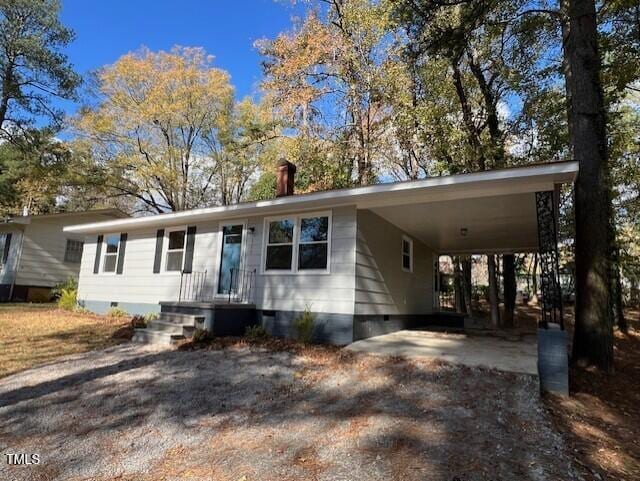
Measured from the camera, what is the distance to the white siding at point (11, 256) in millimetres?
16016

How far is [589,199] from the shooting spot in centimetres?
618

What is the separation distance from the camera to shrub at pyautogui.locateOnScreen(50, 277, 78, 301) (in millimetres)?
14609

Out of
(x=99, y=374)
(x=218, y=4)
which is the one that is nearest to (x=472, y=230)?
(x=99, y=374)

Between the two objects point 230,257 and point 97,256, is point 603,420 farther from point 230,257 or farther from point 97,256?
point 97,256

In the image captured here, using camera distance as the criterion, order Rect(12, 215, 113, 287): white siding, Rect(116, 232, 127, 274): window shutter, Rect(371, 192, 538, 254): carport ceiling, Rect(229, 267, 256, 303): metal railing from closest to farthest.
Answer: Rect(371, 192, 538, 254): carport ceiling
Rect(229, 267, 256, 303): metal railing
Rect(116, 232, 127, 274): window shutter
Rect(12, 215, 113, 287): white siding

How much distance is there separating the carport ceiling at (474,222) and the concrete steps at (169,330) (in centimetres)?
434

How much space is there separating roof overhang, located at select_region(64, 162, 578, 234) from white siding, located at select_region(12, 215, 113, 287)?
36.0ft

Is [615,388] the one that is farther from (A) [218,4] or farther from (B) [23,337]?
(A) [218,4]

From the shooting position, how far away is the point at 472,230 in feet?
31.4

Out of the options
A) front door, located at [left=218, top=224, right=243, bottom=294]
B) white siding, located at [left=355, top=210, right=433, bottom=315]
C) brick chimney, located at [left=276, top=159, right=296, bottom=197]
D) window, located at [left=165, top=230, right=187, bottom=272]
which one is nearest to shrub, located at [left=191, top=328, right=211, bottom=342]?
front door, located at [left=218, top=224, right=243, bottom=294]

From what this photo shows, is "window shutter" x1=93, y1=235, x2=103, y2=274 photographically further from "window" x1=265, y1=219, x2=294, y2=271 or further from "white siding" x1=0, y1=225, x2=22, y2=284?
"window" x1=265, y1=219, x2=294, y2=271

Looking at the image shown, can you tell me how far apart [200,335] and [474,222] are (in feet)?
20.5

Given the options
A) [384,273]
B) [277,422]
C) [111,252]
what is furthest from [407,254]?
[111,252]

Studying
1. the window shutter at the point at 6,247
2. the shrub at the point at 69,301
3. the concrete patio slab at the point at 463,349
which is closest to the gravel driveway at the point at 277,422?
the concrete patio slab at the point at 463,349
